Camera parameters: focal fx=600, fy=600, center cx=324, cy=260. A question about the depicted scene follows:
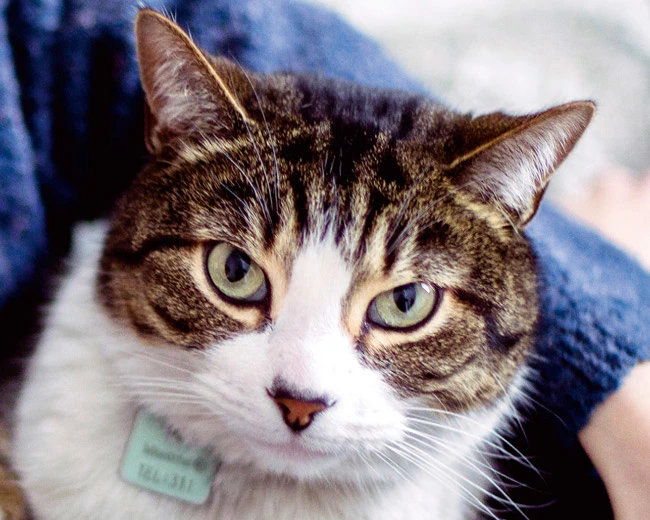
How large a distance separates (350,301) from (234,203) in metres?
0.19

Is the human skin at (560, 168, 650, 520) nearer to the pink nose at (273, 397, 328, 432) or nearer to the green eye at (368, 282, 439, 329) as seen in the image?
the green eye at (368, 282, 439, 329)

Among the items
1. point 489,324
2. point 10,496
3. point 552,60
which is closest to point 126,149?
point 10,496

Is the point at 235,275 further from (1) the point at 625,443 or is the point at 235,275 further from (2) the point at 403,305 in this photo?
(1) the point at 625,443

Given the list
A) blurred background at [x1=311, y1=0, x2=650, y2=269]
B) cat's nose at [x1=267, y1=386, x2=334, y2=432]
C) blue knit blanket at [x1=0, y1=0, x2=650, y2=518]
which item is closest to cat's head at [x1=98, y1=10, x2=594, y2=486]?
cat's nose at [x1=267, y1=386, x2=334, y2=432]

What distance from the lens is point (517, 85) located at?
1.79 metres

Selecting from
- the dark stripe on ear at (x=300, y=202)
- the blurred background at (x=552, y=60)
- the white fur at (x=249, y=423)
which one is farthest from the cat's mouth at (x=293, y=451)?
the blurred background at (x=552, y=60)

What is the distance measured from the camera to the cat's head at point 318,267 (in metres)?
0.70

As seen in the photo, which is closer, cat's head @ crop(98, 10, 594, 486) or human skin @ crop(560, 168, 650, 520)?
cat's head @ crop(98, 10, 594, 486)

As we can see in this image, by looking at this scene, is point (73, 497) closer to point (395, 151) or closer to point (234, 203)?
point (234, 203)

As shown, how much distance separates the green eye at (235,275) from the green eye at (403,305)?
0.48ft

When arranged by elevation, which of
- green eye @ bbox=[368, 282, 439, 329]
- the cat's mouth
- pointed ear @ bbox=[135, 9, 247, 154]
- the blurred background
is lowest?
the cat's mouth

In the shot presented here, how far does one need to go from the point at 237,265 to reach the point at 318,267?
108 mm

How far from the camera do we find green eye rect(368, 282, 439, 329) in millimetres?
752

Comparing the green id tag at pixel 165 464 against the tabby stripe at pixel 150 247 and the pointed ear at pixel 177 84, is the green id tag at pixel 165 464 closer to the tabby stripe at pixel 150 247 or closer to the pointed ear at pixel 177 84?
the tabby stripe at pixel 150 247
